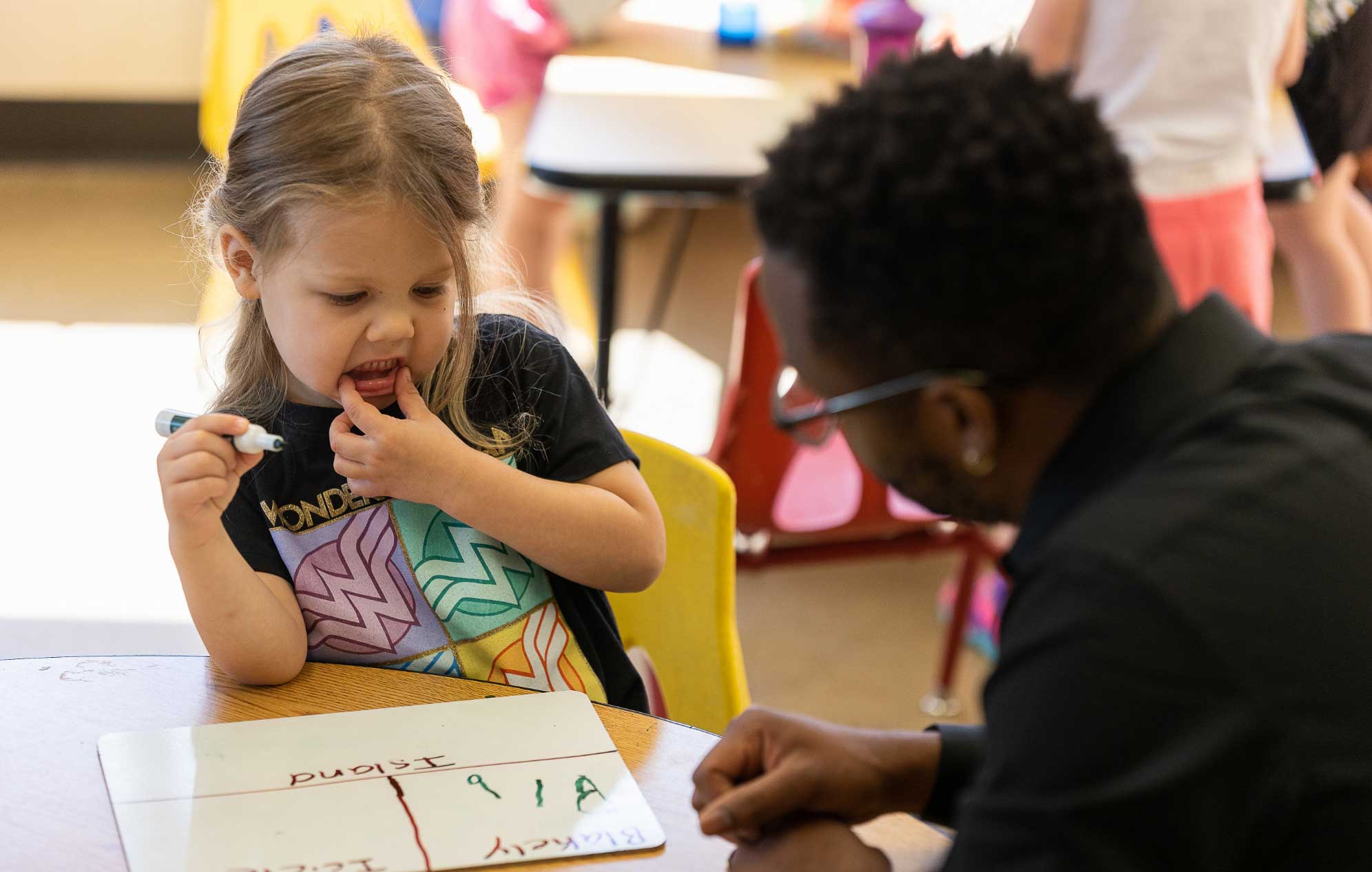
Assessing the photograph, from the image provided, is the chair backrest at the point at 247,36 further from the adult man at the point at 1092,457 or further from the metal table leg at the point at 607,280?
the adult man at the point at 1092,457

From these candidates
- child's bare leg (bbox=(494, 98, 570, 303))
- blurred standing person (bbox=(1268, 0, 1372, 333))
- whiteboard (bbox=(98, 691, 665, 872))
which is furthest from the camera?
child's bare leg (bbox=(494, 98, 570, 303))

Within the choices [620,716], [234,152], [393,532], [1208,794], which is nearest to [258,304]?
[234,152]

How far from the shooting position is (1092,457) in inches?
26.7

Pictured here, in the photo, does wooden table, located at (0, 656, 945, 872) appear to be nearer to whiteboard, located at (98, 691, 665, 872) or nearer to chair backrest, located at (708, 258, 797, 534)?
whiteboard, located at (98, 691, 665, 872)

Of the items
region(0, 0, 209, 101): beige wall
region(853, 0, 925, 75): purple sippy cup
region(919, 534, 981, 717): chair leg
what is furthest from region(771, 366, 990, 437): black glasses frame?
region(0, 0, 209, 101): beige wall

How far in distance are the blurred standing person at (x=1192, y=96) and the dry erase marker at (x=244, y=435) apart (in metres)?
1.29

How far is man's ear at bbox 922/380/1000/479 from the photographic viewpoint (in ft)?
2.21

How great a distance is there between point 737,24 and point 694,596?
7.17 ft

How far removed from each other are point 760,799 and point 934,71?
16.9 inches

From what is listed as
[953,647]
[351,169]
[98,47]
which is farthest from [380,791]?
[98,47]

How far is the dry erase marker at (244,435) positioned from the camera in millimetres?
959

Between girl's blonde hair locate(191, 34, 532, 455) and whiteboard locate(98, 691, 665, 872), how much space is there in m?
0.30

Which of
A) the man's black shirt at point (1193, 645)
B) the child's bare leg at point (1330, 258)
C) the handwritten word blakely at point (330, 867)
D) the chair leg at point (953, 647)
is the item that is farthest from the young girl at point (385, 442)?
the child's bare leg at point (1330, 258)

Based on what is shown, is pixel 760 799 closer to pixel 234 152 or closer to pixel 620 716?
pixel 620 716
